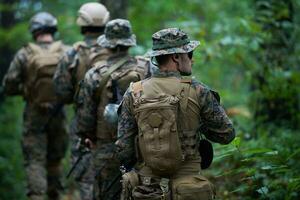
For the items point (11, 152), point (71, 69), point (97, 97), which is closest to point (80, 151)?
point (97, 97)

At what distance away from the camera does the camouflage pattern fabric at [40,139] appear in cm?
944

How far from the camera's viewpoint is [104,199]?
7.11 metres

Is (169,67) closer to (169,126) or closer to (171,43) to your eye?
(171,43)

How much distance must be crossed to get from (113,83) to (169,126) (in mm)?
1943

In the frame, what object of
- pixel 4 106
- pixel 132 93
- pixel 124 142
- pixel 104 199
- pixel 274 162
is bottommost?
pixel 4 106

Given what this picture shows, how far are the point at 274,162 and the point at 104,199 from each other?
197cm

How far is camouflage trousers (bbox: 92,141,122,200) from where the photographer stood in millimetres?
7098

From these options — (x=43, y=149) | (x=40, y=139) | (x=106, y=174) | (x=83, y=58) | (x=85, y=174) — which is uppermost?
(x=83, y=58)

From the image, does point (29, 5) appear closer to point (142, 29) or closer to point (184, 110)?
point (142, 29)

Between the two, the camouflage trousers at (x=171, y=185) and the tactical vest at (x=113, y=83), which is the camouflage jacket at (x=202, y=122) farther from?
the tactical vest at (x=113, y=83)

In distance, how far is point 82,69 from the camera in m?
8.09

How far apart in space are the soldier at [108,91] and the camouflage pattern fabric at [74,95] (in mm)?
471

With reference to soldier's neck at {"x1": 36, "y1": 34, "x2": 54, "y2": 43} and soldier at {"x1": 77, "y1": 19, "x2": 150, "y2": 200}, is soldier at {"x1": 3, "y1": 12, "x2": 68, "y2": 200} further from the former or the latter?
soldier at {"x1": 77, "y1": 19, "x2": 150, "y2": 200}

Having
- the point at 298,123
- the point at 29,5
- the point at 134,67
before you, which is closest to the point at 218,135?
the point at 134,67
